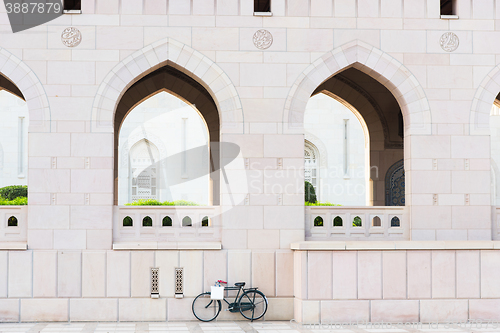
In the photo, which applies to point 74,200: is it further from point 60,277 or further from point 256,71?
point 256,71

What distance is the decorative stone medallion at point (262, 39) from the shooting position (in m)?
11.2

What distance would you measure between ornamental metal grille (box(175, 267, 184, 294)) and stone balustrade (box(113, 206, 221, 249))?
53 cm

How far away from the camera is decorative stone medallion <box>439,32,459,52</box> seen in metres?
11.4

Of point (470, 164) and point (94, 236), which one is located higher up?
point (470, 164)

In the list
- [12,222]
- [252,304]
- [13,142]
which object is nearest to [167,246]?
[252,304]

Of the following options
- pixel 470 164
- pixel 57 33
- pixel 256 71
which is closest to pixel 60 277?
pixel 57 33

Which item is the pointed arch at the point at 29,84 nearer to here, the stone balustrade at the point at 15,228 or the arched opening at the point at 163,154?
the stone balustrade at the point at 15,228

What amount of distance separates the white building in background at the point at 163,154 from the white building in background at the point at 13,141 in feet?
14.3

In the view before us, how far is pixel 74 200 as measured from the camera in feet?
35.3

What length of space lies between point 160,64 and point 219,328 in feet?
17.4

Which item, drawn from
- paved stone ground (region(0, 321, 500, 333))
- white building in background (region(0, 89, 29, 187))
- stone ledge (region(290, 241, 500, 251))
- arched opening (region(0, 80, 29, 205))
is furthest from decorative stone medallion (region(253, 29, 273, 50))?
white building in background (region(0, 89, 29, 187))

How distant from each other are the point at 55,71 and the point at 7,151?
16043mm

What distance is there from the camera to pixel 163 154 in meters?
25.8

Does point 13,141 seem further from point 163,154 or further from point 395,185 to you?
point 395,185
